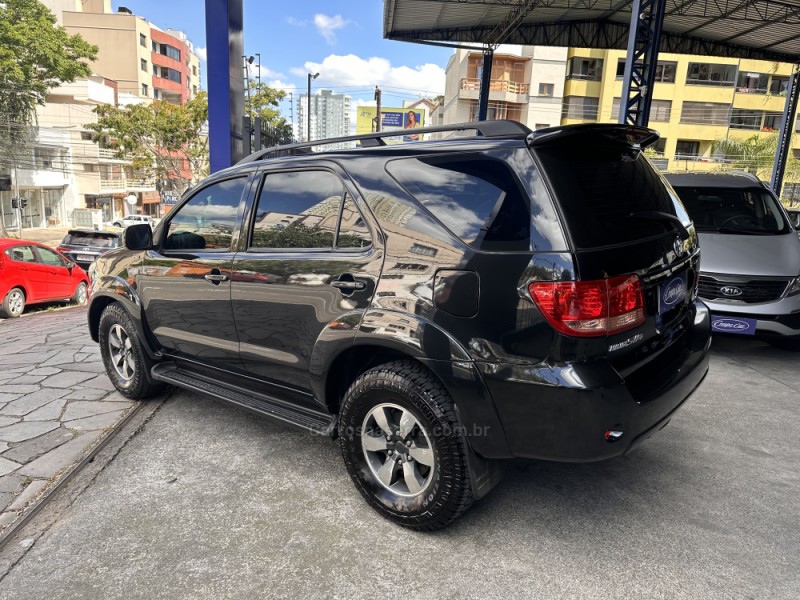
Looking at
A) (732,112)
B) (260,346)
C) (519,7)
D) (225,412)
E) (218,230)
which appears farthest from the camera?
(732,112)

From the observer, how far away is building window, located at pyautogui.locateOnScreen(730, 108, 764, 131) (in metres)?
41.1

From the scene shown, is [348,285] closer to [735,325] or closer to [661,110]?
[735,325]

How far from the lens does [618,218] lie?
2.41 m

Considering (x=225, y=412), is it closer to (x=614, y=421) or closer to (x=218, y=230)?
(x=218, y=230)

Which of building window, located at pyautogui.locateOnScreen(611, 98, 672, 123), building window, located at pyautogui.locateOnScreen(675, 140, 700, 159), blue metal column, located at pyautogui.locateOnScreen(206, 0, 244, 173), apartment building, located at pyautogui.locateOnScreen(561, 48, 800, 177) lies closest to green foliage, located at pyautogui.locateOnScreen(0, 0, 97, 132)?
blue metal column, located at pyautogui.locateOnScreen(206, 0, 244, 173)

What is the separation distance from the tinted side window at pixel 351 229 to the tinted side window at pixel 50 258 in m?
11.0

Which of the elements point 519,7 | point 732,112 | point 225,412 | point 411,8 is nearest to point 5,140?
point 411,8

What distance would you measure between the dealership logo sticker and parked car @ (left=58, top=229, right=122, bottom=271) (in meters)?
15.7

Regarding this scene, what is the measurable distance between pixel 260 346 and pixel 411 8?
13342 millimetres

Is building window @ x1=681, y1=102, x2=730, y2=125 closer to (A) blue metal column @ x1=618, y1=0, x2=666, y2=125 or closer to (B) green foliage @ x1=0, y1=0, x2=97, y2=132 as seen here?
(A) blue metal column @ x1=618, y1=0, x2=666, y2=125

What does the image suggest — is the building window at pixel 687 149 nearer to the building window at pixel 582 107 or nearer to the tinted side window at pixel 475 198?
the building window at pixel 582 107

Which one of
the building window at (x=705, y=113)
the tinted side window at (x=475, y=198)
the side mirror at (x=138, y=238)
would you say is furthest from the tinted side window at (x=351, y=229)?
the building window at (x=705, y=113)

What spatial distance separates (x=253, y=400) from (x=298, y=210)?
3.87ft

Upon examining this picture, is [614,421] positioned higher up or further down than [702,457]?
higher up
